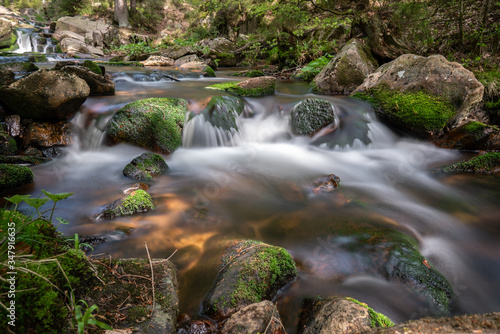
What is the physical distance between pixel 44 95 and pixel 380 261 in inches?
228

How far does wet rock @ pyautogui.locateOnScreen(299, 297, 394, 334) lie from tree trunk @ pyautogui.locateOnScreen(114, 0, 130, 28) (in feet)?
98.2

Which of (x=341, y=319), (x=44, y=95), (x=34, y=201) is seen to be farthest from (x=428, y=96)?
(x=44, y=95)

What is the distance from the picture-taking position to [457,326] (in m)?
0.89

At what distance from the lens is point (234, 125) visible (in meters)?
6.31

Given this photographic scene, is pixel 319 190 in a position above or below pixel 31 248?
below

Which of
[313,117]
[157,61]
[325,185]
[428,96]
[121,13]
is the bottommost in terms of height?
[325,185]

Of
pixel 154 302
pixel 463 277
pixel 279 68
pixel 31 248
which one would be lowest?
pixel 463 277

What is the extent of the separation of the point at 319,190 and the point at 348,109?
11.6 ft

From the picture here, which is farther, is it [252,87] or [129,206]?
[252,87]

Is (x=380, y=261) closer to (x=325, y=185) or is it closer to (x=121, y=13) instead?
(x=325, y=185)

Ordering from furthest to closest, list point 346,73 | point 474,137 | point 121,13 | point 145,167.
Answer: point 121,13, point 346,73, point 474,137, point 145,167

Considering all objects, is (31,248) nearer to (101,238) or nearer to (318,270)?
(101,238)

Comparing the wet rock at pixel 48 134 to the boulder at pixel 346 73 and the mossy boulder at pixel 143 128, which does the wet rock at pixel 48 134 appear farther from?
the boulder at pixel 346 73

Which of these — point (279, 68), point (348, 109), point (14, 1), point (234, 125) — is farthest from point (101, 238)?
point (14, 1)
